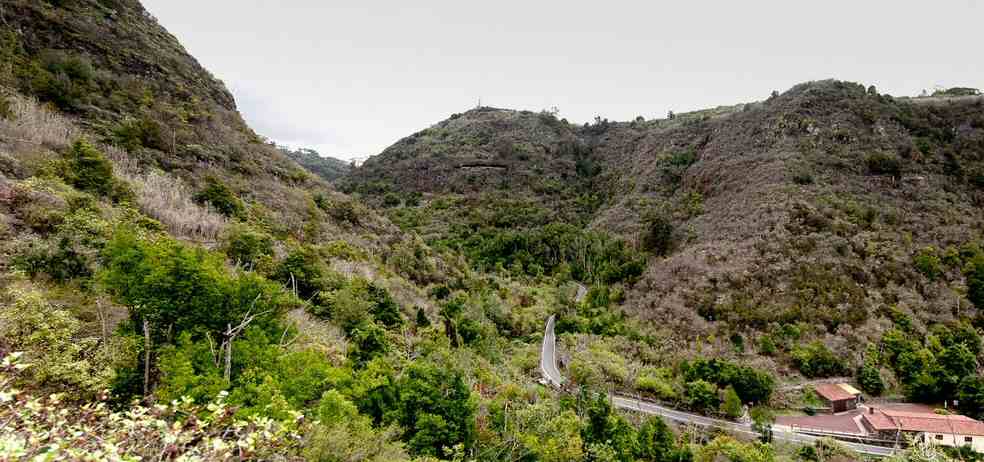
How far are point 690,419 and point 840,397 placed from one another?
1012cm

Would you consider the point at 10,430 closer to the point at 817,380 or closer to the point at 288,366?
the point at 288,366

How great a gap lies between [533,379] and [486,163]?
59.8m

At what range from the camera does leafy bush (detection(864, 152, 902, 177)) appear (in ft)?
145

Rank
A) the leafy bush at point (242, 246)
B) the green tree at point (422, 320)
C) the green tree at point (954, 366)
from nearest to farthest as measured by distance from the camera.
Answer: the leafy bush at point (242, 246) → the green tree at point (422, 320) → the green tree at point (954, 366)

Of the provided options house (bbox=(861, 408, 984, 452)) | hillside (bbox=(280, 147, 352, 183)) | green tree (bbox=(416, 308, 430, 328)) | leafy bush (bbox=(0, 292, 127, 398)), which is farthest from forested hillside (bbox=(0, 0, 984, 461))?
hillside (bbox=(280, 147, 352, 183))

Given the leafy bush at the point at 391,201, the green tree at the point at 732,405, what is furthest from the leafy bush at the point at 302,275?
the leafy bush at the point at 391,201

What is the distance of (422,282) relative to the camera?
112ft

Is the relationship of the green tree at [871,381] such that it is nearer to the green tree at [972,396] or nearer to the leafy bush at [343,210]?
the green tree at [972,396]

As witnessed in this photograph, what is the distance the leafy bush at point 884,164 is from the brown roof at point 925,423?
107 ft

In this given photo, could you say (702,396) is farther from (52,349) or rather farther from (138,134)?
(138,134)

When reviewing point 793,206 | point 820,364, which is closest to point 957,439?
point 820,364

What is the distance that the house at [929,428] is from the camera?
21594 millimetres

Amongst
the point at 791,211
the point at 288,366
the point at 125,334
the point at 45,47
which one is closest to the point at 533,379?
the point at 288,366

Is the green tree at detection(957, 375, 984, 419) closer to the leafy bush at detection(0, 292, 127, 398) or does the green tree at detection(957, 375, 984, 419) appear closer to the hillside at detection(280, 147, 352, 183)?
the leafy bush at detection(0, 292, 127, 398)
